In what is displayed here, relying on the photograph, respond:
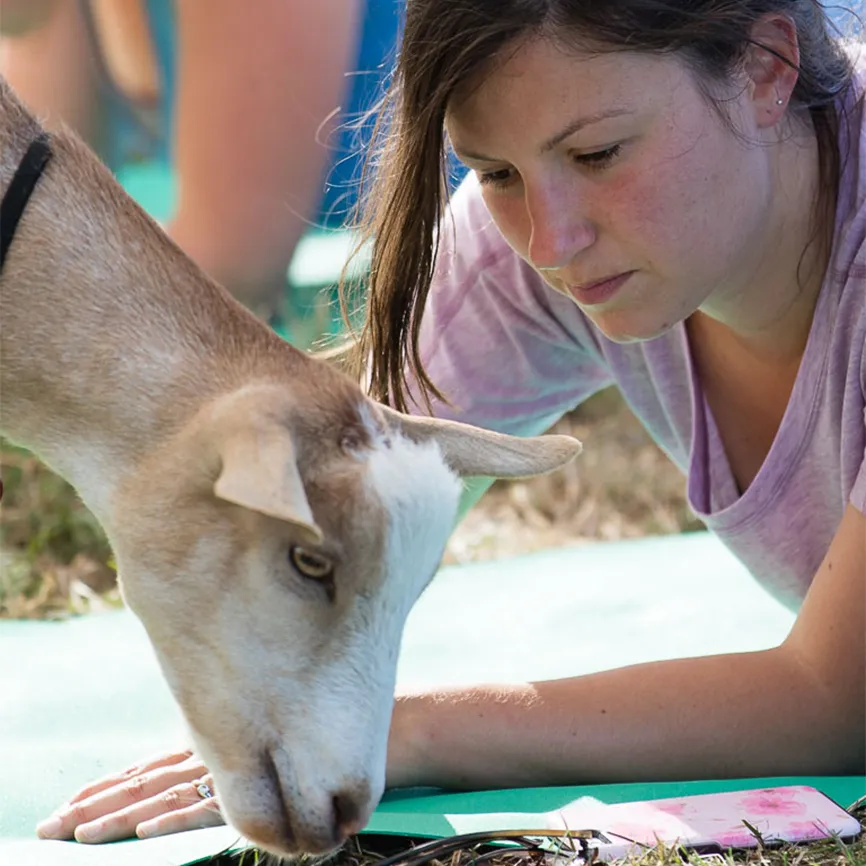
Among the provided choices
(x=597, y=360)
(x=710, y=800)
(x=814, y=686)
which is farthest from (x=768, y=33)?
(x=710, y=800)

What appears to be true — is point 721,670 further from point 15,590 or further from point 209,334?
point 15,590

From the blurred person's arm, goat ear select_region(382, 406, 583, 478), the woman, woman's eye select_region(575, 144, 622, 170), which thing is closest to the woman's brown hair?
the woman

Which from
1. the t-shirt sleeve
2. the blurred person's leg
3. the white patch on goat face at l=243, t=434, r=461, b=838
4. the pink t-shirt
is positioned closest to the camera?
the white patch on goat face at l=243, t=434, r=461, b=838

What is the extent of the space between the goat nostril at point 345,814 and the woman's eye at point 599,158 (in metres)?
0.88

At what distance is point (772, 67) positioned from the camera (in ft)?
6.70

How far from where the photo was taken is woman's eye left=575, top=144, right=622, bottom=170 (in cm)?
192

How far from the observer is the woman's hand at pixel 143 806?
2.02m

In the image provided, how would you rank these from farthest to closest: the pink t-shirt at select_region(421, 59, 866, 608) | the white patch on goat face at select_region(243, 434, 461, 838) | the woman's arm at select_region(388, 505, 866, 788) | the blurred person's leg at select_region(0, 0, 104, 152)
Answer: the blurred person's leg at select_region(0, 0, 104, 152) → the pink t-shirt at select_region(421, 59, 866, 608) → the woman's arm at select_region(388, 505, 866, 788) → the white patch on goat face at select_region(243, 434, 461, 838)

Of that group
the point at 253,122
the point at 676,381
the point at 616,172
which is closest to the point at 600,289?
the point at 616,172

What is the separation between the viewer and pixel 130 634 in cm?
310

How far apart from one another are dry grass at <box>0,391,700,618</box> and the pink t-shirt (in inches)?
59.3

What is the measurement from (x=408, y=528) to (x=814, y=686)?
881mm

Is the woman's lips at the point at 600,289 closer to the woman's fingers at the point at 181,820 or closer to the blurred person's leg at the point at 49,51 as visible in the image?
the woman's fingers at the point at 181,820

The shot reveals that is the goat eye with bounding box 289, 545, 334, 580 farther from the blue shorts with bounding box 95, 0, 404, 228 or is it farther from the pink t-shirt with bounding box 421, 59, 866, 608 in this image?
the blue shorts with bounding box 95, 0, 404, 228
